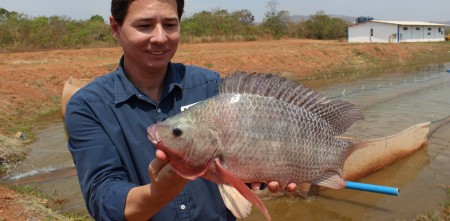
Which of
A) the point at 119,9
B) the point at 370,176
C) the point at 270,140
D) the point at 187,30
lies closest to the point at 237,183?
the point at 270,140

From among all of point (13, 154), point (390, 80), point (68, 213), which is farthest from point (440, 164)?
point (390, 80)

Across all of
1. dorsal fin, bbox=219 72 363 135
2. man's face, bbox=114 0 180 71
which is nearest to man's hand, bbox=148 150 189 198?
dorsal fin, bbox=219 72 363 135

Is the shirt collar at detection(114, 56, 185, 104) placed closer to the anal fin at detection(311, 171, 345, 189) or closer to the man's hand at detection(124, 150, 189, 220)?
the man's hand at detection(124, 150, 189, 220)

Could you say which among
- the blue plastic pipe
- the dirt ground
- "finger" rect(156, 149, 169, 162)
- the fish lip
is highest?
the fish lip

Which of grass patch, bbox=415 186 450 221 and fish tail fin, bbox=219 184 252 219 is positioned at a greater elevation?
fish tail fin, bbox=219 184 252 219

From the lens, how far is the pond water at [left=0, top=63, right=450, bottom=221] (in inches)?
277

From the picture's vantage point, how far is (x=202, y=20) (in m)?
47.4

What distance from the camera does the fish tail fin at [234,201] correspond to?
2233 mm

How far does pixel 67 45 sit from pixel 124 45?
31160mm

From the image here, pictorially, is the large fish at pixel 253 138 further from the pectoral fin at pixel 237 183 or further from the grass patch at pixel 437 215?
the grass patch at pixel 437 215

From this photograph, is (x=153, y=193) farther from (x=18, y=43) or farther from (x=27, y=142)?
(x=18, y=43)

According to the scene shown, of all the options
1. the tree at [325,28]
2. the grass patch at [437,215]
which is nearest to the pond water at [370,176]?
the grass patch at [437,215]

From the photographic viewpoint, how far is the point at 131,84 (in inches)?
102

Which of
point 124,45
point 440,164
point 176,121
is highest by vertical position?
point 124,45
